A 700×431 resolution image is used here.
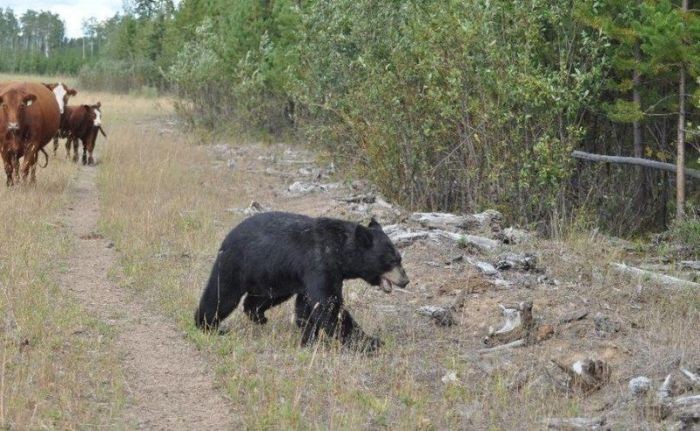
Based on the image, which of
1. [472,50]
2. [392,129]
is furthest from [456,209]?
[472,50]

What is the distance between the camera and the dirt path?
5.73 metres

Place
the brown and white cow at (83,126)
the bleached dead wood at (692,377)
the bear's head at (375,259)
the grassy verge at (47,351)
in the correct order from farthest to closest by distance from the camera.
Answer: the brown and white cow at (83,126), the bear's head at (375,259), the bleached dead wood at (692,377), the grassy verge at (47,351)

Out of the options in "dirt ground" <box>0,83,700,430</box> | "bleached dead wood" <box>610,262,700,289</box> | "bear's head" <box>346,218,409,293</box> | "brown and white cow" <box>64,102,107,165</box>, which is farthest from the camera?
"brown and white cow" <box>64,102,107,165</box>

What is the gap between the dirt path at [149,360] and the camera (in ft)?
18.8

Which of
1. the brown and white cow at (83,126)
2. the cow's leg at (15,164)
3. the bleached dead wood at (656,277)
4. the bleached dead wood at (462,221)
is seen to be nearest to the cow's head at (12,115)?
the cow's leg at (15,164)

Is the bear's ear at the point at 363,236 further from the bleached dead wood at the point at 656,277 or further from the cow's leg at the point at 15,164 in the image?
the cow's leg at the point at 15,164

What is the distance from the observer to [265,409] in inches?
224

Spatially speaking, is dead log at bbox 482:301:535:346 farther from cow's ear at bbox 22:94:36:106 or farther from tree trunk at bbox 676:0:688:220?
cow's ear at bbox 22:94:36:106

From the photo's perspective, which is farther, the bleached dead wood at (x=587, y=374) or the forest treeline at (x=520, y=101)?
the forest treeline at (x=520, y=101)

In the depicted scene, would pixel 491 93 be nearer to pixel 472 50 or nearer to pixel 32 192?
pixel 472 50

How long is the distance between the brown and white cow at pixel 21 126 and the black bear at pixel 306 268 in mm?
8986

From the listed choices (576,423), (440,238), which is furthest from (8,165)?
(576,423)

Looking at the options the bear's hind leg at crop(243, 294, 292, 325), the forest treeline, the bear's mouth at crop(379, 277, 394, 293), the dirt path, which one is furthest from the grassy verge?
the forest treeline

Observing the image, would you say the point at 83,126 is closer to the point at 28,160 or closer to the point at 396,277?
the point at 28,160
